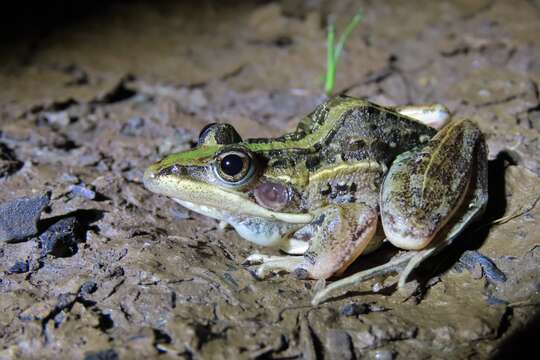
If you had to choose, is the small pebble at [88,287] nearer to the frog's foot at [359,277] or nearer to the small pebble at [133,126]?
the frog's foot at [359,277]

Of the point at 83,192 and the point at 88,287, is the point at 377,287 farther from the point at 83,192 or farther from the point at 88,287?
the point at 83,192

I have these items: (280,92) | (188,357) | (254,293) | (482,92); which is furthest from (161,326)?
(482,92)

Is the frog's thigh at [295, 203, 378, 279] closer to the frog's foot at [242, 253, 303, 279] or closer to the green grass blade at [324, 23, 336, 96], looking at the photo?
the frog's foot at [242, 253, 303, 279]

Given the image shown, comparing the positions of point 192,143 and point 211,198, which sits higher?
point 192,143

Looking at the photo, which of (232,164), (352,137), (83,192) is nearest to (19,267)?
(83,192)

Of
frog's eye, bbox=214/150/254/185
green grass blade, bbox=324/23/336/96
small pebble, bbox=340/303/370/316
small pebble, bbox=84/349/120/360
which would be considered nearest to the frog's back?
frog's eye, bbox=214/150/254/185

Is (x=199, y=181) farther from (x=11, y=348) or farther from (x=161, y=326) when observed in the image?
(x=11, y=348)
